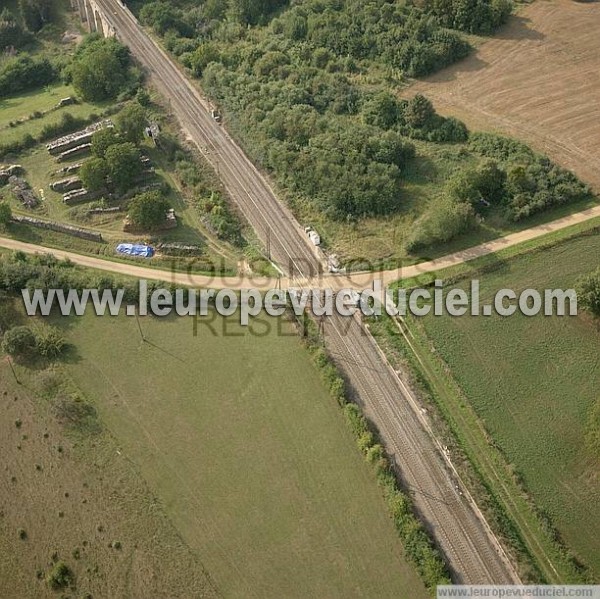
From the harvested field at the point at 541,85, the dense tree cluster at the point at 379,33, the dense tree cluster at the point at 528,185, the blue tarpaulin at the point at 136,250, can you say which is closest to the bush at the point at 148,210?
the blue tarpaulin at the point at 136,250

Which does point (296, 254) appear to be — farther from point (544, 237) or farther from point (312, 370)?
point (544, 237)

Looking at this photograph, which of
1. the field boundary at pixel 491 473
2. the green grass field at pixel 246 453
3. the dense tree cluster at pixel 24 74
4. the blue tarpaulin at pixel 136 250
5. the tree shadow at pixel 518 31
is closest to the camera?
the field boundary at pixel 491 473

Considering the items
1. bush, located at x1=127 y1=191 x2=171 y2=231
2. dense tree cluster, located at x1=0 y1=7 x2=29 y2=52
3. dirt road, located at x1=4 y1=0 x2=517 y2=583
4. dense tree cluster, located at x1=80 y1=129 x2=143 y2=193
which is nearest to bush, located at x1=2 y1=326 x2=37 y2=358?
dirt road, located at x1=4 y1=0 x2=517 y2=583

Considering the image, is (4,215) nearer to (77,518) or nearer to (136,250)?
(136,250)

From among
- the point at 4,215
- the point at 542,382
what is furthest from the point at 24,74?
the point at 542,382

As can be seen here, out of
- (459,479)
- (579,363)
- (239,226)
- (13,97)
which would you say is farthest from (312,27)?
(459,479)

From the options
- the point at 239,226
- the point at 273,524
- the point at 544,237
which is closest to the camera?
the point at 273,524

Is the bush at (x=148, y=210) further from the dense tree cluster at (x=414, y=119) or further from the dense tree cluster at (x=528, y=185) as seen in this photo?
the dense tree cluster at (x=528, y=185)
